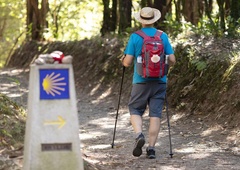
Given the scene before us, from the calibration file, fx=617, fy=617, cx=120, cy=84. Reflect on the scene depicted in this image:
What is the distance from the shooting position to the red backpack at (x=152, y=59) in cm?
799

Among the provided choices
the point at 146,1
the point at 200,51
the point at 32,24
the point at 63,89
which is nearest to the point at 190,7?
the point at 146,1

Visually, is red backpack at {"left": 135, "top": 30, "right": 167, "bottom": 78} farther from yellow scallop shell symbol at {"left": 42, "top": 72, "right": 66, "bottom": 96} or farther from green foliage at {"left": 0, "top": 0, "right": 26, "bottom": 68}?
green foliage at {"left": 0, "top": 0, "right": 26, "bottom": 68}

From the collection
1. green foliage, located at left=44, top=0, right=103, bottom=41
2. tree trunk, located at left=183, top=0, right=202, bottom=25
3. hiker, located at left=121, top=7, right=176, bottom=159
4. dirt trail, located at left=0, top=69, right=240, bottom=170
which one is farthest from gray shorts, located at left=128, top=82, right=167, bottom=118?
green foliage, located at left=44, top=0, right=103, bottom=41

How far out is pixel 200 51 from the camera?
1260 cm

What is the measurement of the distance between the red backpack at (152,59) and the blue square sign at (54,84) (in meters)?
2.59

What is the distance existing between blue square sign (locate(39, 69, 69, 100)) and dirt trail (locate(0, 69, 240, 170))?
1.21 m

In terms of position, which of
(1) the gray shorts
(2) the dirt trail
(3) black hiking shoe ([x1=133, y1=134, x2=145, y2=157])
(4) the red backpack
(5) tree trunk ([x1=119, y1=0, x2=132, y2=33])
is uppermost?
(5) tree trunk ([x1=119, y1=0, x2=132, y2=33])

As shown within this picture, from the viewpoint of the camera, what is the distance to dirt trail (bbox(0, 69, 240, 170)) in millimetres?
7809

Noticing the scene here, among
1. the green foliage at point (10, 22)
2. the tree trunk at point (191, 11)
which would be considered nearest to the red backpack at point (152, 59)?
the tree trunk at point (191, 11)

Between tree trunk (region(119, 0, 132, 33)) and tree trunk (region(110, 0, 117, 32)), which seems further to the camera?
tree trunk (region(110, 0, 117, 32))

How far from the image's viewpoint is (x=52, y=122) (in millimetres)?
5465

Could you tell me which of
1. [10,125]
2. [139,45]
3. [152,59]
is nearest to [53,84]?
[10,125]

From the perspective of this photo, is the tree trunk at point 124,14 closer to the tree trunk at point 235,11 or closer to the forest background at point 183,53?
the forest background at point 183,53

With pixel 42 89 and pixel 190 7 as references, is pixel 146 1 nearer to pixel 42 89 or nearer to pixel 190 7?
pixel 190 7
